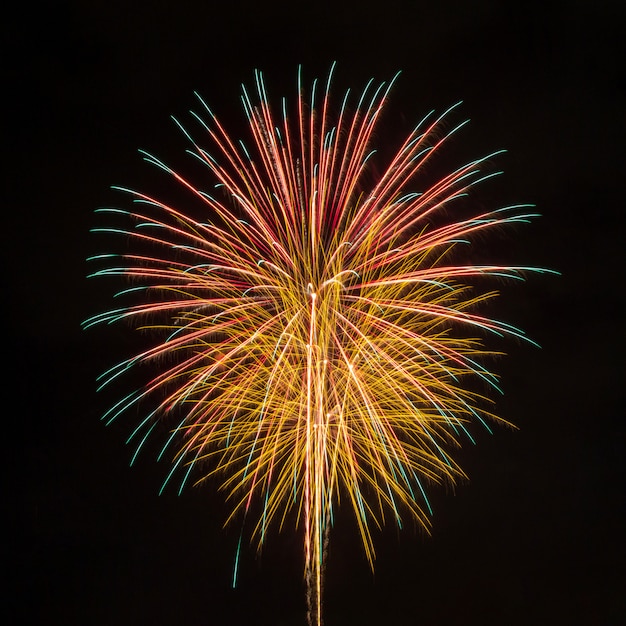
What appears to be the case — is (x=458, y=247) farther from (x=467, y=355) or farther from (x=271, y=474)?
(x=271, y=474)

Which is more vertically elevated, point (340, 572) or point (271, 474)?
point (271, 474)

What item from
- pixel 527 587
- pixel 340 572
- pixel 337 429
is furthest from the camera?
pixel 527 587

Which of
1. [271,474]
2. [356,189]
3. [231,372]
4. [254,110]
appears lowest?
[271,474]

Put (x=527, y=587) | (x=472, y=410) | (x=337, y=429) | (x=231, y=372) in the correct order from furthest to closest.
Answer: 1. (x=527, y=587)
2. (x=472, y=410)
3. (x=337, y=429)
4. (x=231, y=372)

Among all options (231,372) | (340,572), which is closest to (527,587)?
(340,572)

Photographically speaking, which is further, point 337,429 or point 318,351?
point 337,429

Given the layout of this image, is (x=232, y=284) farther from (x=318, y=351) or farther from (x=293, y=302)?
(x=318, y=351)
